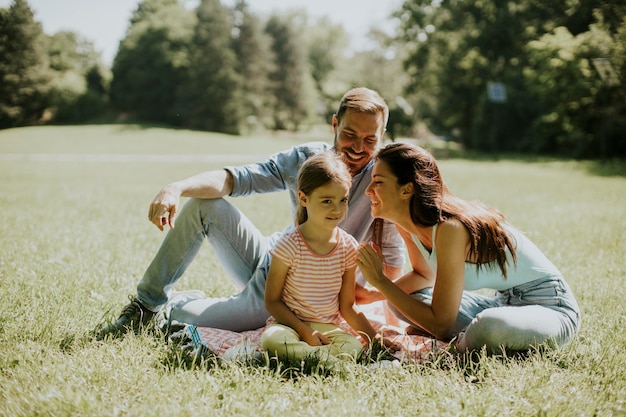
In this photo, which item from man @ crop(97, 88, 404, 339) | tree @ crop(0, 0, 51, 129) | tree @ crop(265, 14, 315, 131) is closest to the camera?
man @ crop(97, 88, 404, 339)

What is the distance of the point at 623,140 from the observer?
A: 21.3 m

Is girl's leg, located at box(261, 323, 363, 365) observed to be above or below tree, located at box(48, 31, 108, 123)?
below

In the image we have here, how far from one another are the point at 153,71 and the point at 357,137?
4263 centimetres

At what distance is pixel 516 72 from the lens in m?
29.1

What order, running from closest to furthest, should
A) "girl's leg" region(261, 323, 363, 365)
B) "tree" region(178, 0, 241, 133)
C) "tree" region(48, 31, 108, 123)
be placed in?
"girl's leg" region(261, 323, 363, 365) → "tree" region(48, 31, 108, 123) → "tree" region(178, 0, 241, 133)

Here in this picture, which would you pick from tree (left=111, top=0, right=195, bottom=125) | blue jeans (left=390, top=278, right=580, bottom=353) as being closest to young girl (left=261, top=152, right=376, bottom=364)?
blue jeans (left=390, top=278, right=580, bottom=353)

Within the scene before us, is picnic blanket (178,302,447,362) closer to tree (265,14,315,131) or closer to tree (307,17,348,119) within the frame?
tree (265,14,315,131)

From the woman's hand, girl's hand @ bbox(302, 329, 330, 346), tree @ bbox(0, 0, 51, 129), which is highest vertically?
tree @ bbox(0, 0, 51, 129)

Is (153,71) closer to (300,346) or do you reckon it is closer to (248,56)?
(248,56)

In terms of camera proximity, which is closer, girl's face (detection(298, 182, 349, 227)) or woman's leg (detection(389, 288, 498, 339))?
girl's face (detection(298, 182, 349, 227))

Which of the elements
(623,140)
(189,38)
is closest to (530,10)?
(623,140)

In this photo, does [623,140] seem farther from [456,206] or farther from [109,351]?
[109,351]

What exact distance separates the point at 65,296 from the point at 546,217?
726 centimetres

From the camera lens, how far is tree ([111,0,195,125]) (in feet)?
135
